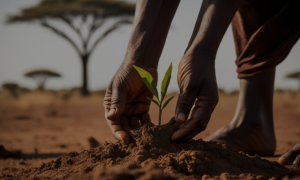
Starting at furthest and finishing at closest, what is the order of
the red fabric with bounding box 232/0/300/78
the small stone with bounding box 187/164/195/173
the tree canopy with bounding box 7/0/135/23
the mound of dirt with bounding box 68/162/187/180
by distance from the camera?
the tree canopy with bounding box 7/0/135/23, the red fabric with bounding box 232/0/300/78, the small stone with bounding box 187/164/195/173, the mound of dirt with bounding box 68/162/187/180

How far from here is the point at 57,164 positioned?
1.70 m

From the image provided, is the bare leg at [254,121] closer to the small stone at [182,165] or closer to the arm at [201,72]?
the arm at [201,72]

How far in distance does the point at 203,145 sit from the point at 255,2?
1.76 metres

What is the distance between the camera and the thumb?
1639 millimetres

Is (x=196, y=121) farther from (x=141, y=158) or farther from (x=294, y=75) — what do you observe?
(x=294, y=75)

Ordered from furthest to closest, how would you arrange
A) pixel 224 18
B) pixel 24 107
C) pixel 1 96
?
pixel 1 96
pixel 24 107
pixel 224 18

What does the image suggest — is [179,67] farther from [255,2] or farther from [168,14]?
[255,2]

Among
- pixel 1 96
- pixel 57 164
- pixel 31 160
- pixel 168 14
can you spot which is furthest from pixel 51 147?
pixel 1 96

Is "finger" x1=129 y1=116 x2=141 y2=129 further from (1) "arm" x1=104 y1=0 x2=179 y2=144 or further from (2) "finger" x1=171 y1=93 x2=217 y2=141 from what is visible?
(2) "finger" x1=171 y1=93 x2=217 y2=141

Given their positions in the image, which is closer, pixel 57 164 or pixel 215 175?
pixel 215 175

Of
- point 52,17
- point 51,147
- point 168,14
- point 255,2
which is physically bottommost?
point 51,147

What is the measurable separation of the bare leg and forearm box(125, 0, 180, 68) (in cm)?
112

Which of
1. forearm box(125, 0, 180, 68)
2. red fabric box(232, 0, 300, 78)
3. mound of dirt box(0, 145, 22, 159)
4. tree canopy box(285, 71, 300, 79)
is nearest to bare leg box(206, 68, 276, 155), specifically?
red fabric box(232, 0, 300, 78)

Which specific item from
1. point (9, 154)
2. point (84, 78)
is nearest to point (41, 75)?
point (84, 78)
